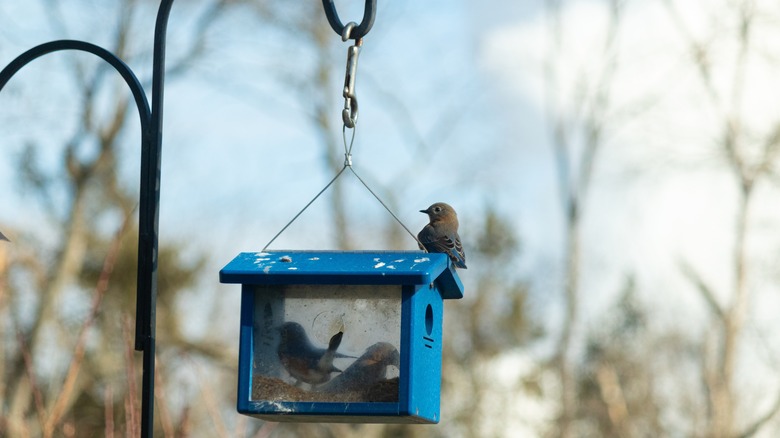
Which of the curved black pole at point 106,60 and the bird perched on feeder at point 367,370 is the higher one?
the curved black pole at point 106,60

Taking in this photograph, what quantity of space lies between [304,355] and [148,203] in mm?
745

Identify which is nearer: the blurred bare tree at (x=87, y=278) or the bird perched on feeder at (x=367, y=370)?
the bird perched on feeder at (x=367, y=370)

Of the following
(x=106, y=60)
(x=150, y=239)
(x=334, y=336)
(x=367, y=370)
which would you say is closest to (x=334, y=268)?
(x=334, y=336)

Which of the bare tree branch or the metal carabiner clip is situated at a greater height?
the metal carabiner clip

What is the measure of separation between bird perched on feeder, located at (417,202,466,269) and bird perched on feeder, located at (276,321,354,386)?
0.94 metres

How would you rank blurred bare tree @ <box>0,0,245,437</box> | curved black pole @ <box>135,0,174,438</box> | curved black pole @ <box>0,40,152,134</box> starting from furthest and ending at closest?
blurred bare tree @ <box>0,0,245,437</box>, curved black pole @ <box>0,40,152,134</box>, curved black pole @ <box>135,0,174,438</box>

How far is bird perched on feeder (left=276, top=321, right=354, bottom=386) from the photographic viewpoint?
4070mm

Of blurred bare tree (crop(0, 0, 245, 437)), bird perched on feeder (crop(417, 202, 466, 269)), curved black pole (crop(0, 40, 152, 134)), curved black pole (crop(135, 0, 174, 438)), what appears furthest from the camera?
blurred bare tree (crop(0, 0, 245, 437))

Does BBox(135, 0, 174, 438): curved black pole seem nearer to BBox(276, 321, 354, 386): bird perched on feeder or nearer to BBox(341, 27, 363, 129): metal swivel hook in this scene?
BBox(276, 321, 354, 386): bird perched on feeder

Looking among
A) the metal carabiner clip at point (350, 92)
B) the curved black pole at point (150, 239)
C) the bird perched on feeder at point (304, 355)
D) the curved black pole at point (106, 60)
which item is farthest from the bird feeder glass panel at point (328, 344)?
the curved black pole at point (106, 60)

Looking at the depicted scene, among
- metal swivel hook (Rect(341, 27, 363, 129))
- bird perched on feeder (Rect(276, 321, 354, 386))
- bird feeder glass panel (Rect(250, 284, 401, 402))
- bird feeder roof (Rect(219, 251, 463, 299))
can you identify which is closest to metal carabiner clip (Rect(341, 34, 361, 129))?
metal swivel hook (Rect(341, 27, 363, 129))

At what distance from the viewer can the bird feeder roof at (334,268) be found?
13.3 feet

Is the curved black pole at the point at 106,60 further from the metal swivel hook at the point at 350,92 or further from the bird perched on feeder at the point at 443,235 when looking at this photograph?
the bird perched on feeder at the point at 443,235

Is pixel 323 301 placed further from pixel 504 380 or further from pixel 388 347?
pixel 504 380
